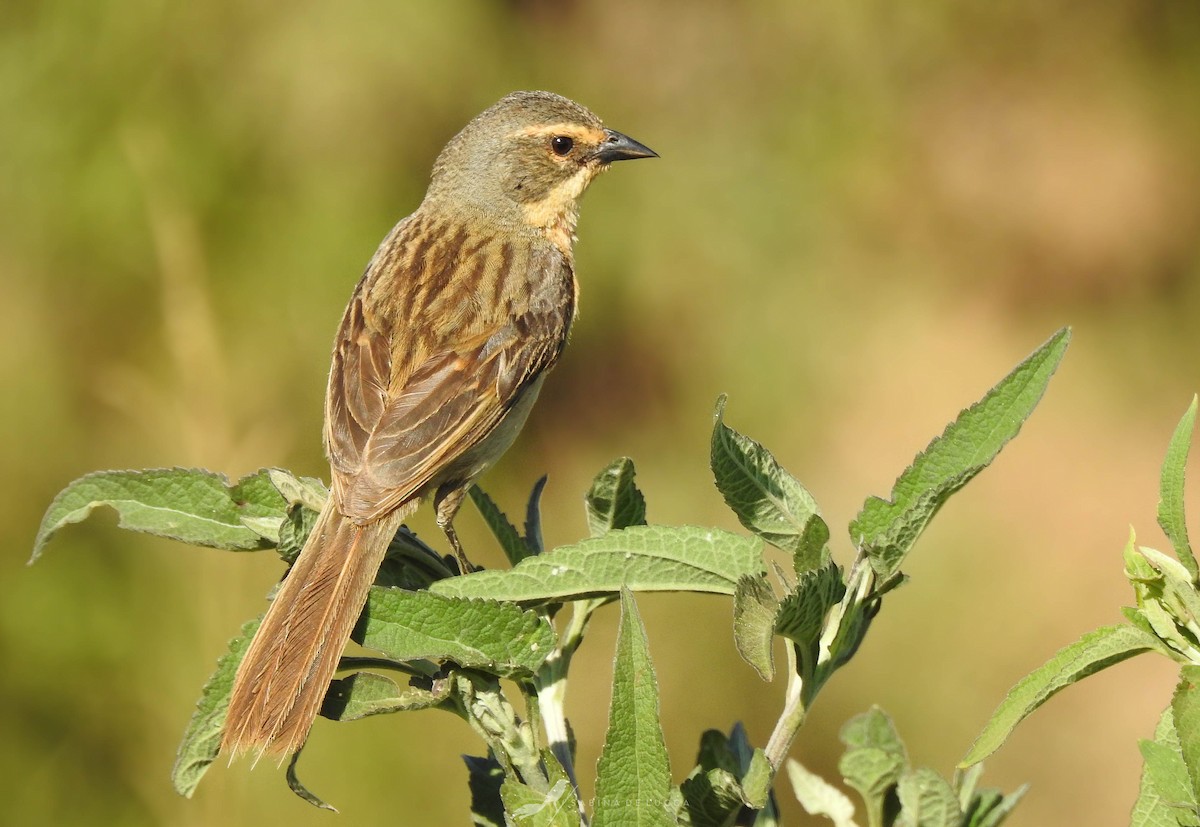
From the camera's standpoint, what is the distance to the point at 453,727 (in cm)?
512

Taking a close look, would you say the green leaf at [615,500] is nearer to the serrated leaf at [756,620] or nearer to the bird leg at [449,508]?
the serrated leaf at [756,620]

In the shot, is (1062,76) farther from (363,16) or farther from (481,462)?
(481,462)

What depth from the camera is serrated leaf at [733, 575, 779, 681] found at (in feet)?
5.69

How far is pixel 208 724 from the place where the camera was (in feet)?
7.07

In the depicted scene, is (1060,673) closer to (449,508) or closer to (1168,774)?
(1168,774)

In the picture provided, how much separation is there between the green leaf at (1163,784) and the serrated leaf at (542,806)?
69cm

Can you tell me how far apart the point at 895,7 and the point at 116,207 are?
3.81m

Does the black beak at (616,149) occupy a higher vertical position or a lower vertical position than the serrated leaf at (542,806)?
higher

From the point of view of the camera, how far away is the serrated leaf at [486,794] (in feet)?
7.11

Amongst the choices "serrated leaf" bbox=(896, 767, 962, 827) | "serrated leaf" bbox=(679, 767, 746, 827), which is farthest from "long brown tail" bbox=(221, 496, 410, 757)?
"serrated leaf" bbox=(896, 767, 962, 827)

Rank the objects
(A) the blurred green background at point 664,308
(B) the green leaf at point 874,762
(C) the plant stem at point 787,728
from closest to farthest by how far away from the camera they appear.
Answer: (C) the plant stem at point 787,728, (B) the green leaf at point 874,762, (A) the blurred green background at point 664,308

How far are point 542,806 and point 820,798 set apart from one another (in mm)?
612

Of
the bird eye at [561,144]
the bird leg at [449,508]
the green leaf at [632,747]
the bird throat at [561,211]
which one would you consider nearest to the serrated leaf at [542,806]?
the green leaf at [632,747]

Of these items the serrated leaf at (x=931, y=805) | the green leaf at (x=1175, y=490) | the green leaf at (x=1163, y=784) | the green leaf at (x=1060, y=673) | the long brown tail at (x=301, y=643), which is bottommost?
the long brown tail at (x=301, y=643)
